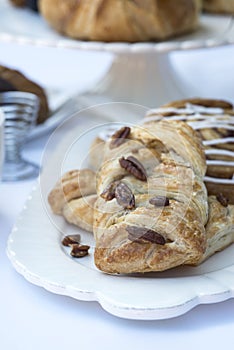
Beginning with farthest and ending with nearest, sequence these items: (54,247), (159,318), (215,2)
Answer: (215,2)
(54,247)
(159,318)

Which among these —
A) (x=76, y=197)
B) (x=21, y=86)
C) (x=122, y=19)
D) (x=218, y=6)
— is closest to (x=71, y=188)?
(x=76, y=197)

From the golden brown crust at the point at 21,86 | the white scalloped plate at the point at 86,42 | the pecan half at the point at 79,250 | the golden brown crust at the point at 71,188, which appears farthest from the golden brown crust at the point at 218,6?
the pecan half at the point at 79,250

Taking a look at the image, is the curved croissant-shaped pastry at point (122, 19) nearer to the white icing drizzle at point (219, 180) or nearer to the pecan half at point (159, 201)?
the white icing drizzle at point (219, 180)

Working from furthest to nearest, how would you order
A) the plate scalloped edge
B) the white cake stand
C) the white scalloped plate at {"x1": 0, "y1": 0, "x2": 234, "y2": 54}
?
the white cake stand, the white scalloped plate at {"x1": 0, "y1": 0, "x2": 234, "y2": 54}, the plate scalloped edge

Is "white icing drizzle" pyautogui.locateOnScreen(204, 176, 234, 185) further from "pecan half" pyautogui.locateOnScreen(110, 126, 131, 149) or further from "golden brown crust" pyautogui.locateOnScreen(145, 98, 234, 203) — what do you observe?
"pecan half" pyautogui.locateOnScreen(110, 126, 131, 149)

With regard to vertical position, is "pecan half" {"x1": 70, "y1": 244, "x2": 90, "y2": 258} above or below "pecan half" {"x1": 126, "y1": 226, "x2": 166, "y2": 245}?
below

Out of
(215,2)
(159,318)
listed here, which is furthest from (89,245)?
(215,2)

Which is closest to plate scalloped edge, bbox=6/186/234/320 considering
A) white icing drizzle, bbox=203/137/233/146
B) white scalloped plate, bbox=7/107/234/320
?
white scalloped plate, bbox=7/107/234/320

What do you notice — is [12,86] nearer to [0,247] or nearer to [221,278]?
[0,247]
